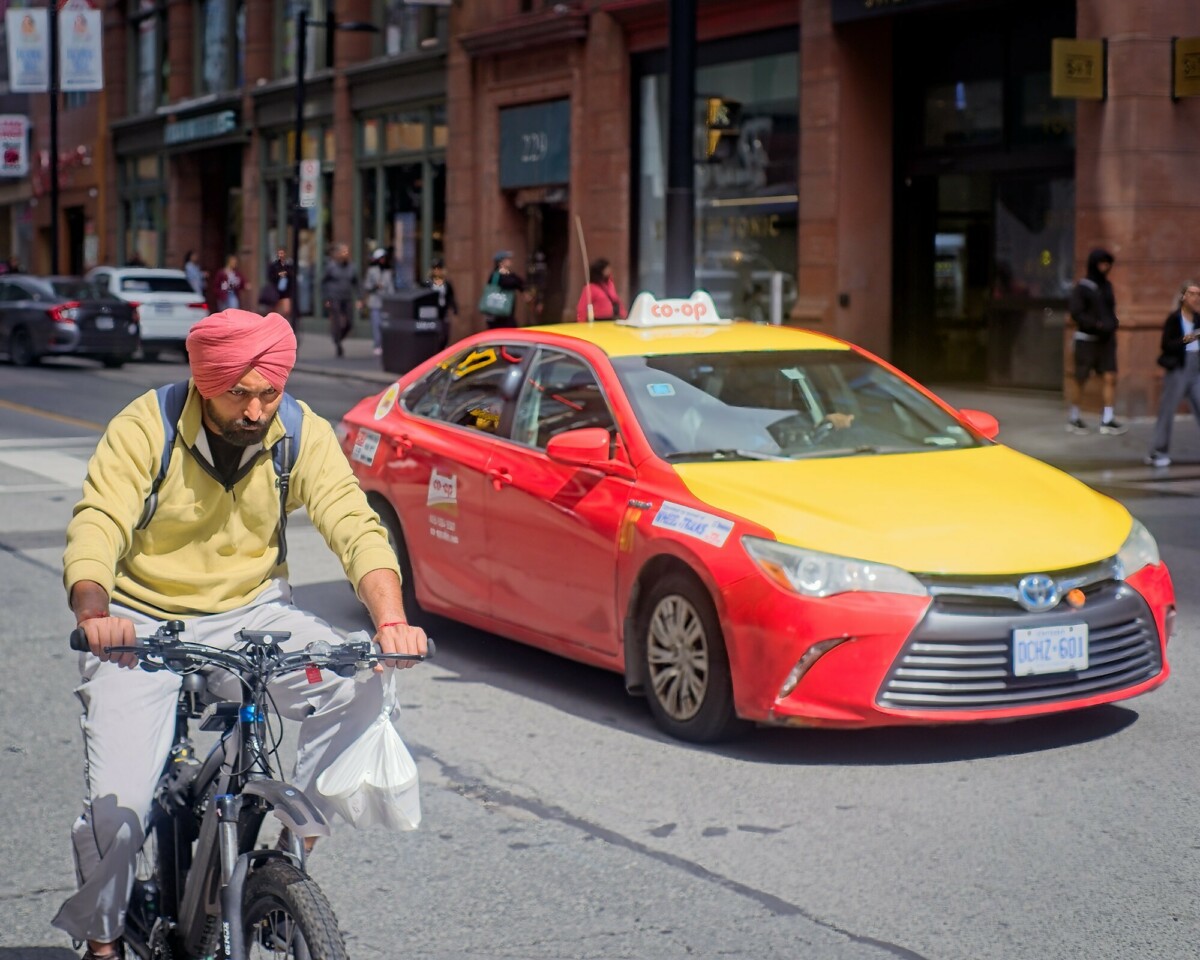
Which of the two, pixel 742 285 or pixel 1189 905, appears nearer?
pixel 1189 905

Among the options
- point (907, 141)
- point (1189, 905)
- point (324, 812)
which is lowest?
point (1189, 905)

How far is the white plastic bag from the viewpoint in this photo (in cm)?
377

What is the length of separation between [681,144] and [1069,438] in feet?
17.1

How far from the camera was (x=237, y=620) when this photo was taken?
413cm

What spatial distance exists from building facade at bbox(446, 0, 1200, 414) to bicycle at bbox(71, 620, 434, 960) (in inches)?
503

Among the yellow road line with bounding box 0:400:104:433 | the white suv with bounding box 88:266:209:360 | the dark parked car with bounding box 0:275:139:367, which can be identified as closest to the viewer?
the yellow road line with bounding box 0:400:104:433

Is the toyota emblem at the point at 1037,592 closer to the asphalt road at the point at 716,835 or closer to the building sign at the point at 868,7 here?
the asphalt road at the point at 716,835

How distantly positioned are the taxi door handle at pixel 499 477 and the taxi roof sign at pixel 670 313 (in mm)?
941

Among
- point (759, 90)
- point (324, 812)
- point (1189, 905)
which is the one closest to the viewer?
point (324, 812)

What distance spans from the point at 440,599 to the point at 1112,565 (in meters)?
3.06

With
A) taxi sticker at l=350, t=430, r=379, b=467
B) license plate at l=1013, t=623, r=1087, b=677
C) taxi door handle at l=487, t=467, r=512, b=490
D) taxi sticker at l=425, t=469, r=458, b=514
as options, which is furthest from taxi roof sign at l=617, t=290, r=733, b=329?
license plate at l=1013, t=623, r=1087, b=677

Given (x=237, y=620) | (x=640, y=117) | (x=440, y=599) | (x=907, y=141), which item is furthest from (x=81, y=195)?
(x=237, y=620)

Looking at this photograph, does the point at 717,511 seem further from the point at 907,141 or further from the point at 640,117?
the point at 640,117

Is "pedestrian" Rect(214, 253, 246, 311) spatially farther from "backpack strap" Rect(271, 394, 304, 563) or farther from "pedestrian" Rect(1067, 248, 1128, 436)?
"backpack strap" Rect(271, 394, 304, 563)
